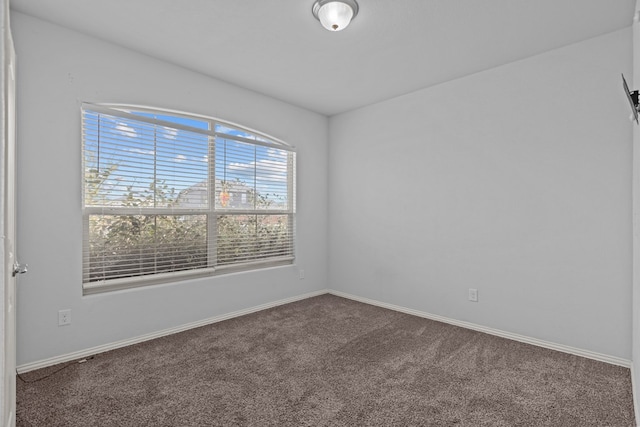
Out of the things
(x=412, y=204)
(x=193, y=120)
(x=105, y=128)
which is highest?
(x=193, y=120)

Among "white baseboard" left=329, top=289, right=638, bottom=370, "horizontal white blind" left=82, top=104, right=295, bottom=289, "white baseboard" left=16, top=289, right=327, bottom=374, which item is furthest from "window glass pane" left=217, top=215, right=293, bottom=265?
"white baseboard" left=329, top=289, right=638, bottom=370

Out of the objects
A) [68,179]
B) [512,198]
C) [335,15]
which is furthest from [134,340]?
[512,198]

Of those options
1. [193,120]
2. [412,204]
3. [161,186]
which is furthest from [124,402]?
[412,204]

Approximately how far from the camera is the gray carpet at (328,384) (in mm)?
1854

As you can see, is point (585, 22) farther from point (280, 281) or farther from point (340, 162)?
point (280, 281)

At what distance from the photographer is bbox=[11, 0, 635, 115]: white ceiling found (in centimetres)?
224

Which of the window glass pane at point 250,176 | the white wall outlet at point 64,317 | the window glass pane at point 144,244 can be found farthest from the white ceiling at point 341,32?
the white wall outlet at point 64,317

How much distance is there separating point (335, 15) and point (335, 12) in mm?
19

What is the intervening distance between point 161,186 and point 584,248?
11.8ft

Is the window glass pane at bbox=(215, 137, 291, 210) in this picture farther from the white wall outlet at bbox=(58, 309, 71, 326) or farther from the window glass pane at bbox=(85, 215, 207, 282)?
the white wall outlet at bbox=(58, 309, 71, 326)

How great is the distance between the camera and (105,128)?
109 inches

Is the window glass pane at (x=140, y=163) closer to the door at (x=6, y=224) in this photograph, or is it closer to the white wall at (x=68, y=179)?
the white wall at (x=68, y=179)

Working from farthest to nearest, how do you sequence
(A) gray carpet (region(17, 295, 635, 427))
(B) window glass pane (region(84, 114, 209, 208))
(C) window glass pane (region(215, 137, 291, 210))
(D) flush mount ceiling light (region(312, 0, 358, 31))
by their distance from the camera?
(C) window glass pane (region(215, 137, 291, 210))
(B) window glass pane (region(84, 114, 209, 208))
(D) flush mount ceiling light (region(312, 0, 358, 31))
(A) gray carpet (region(17, 295, 635, 427))

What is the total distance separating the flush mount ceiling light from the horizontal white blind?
1667mm
